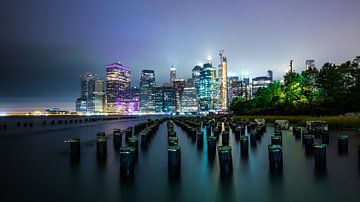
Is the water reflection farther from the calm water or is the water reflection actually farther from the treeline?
the treeline

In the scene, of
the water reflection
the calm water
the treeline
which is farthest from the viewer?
the treeline

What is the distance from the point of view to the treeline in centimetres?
5262

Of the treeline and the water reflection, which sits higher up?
the treeline

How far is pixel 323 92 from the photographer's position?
189 ft

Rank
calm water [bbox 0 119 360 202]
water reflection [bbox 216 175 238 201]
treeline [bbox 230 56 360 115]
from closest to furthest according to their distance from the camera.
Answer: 1. water reflection [bbox 216 175 238 201]
2. calm water [bbox 0 119 360 202]
3. treeline [bbox 230 56 360 115]

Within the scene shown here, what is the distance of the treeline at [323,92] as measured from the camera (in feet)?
173

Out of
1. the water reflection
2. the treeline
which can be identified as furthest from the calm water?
the treeline

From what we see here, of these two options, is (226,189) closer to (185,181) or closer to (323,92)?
(185,181)

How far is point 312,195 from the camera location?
923cm

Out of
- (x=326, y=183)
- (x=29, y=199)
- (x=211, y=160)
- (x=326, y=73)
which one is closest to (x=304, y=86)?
(x=326, y=73)

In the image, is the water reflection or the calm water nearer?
the water reflection

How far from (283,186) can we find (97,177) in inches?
265

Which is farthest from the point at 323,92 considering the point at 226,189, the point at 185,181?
the point at 226,189

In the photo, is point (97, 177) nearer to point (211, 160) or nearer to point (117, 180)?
point (117, 180)
